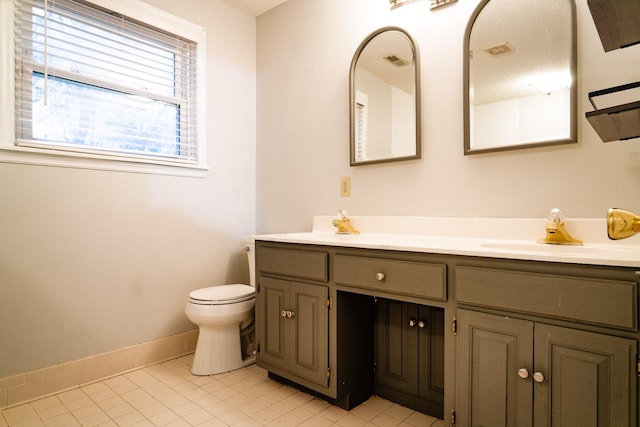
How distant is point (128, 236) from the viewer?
82.9 inches

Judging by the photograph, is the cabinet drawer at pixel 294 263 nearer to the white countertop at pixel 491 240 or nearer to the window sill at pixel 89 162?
the white countertop at pixel 491 240

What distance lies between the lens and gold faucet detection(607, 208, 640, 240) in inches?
40.4

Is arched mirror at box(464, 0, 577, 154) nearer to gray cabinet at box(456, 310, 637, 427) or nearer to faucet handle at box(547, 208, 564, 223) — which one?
faucet handle at box(547, 208, 564, 223)

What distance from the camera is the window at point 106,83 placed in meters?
1.79

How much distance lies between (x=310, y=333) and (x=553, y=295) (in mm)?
1057

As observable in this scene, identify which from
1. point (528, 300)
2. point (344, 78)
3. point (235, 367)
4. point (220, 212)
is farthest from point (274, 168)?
point (528, 300)

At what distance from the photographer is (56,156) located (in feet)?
6.05

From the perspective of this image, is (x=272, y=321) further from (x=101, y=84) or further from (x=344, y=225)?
(x=101, y=84)

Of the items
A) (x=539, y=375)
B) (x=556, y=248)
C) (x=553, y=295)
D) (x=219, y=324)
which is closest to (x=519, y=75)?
(x=556, y=248)

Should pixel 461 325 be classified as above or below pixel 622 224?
below

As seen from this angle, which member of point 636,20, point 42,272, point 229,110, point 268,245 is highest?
point 229,110

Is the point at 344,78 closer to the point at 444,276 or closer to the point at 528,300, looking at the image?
the point at 444,276

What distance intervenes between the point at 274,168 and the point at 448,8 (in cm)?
152

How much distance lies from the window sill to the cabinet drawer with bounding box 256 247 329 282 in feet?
2.88
